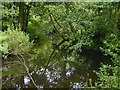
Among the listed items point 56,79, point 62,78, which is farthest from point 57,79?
point 62,78

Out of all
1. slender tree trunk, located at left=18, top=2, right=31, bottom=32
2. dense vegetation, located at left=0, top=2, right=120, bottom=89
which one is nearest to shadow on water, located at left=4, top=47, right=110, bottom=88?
dense vegetation, located at left=0, top=2, right=120, bottom=89

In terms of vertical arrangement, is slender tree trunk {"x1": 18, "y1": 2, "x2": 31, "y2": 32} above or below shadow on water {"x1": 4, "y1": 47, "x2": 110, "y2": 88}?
above

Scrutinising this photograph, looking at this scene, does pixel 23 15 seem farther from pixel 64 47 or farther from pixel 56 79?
pixel 56 79

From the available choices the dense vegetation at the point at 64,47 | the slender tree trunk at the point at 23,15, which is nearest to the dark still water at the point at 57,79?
the dense vegetation at the point at 64,47

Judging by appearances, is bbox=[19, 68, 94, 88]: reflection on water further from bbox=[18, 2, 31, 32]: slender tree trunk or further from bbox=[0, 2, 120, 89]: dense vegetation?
bbox=[18, 2, 31, 32]: slender tree trunk

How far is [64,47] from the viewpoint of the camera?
307 inches

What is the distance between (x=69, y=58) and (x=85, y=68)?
84 cm

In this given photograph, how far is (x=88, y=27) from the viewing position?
6.05m

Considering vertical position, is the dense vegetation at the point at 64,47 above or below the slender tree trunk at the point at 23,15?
below

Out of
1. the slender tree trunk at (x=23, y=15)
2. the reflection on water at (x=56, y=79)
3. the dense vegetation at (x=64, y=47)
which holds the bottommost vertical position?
the reflection on water at (x=56, y=79)

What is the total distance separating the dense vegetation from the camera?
16.1 ft

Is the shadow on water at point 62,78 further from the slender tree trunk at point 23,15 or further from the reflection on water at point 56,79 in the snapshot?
the slender tree trunk at point 23,15

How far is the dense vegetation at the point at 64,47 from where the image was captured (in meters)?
4.91

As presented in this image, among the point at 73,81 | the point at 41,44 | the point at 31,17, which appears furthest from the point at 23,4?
the point at 73,81
